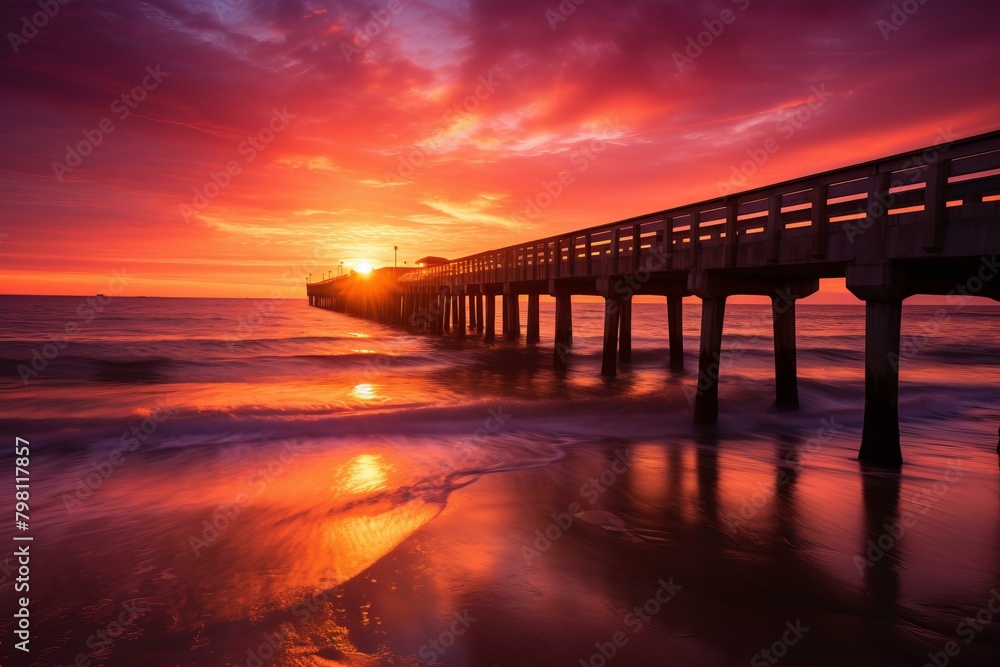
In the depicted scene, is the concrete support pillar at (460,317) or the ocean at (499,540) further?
the concrete support pillar at (460,317)

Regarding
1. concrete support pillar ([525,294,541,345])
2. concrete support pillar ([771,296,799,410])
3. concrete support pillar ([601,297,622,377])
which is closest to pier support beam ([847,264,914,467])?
concrete support pillar ([771,296,799,410])

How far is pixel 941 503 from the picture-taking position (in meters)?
6.22

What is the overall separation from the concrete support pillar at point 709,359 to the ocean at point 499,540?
1.46 feet

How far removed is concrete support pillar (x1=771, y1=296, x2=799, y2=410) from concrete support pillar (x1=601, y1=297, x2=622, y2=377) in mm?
4638

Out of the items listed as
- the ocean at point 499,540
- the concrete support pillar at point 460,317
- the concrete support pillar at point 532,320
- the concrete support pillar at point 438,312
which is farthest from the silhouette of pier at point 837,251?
the concrete support pillar at point 438,312

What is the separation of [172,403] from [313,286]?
12507cm

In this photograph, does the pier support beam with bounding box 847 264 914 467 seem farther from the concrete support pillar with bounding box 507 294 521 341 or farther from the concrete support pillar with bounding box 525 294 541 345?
the concrete support pillar with bounding box 507 294 521 341

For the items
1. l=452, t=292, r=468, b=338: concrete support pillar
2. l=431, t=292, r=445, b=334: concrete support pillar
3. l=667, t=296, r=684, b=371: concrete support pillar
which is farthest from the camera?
l=431, t=292, r=445, b=334: concrete support pillar

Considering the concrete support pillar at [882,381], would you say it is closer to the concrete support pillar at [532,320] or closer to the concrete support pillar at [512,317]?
the concrete support pillar at [532,320]

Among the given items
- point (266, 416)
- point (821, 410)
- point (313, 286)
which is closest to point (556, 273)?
point (821, 410)

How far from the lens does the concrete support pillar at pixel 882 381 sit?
6969 millimetres

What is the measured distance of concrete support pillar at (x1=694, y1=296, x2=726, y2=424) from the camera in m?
10.5

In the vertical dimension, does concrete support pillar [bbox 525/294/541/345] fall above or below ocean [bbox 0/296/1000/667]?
above

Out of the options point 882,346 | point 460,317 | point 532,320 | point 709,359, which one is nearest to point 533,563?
point 882,346
